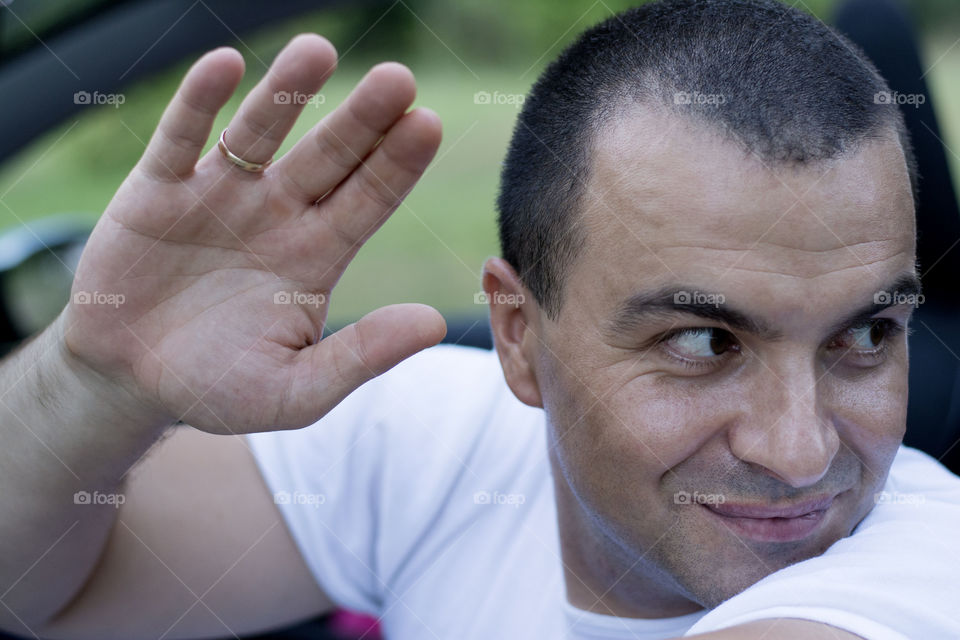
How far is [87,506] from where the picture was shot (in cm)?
185

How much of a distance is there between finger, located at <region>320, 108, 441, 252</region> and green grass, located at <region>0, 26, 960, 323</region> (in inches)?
188

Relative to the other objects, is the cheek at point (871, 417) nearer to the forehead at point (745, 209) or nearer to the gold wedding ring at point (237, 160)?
the forehead at point (745, 209)

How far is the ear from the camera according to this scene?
190cm

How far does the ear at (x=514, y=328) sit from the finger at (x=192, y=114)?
68 centimetres

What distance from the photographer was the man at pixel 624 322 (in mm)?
1443

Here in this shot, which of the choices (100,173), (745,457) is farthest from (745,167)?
(100,173)

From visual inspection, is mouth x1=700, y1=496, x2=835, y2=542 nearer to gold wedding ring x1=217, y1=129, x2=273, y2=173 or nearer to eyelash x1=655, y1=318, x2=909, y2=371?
eyelash x1=655, y1=318, x2=909, y2=371

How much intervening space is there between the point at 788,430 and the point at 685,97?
573mm

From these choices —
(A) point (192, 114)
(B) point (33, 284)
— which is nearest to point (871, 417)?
(A) point (192, 114)

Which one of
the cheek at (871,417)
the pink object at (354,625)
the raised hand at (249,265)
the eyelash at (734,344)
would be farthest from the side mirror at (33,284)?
the cheek at (871,417)

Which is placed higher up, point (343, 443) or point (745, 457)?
point (745, 457)

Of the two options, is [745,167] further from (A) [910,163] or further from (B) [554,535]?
(B) [554,535]

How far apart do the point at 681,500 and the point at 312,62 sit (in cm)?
90

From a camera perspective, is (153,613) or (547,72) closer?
(547,72)
